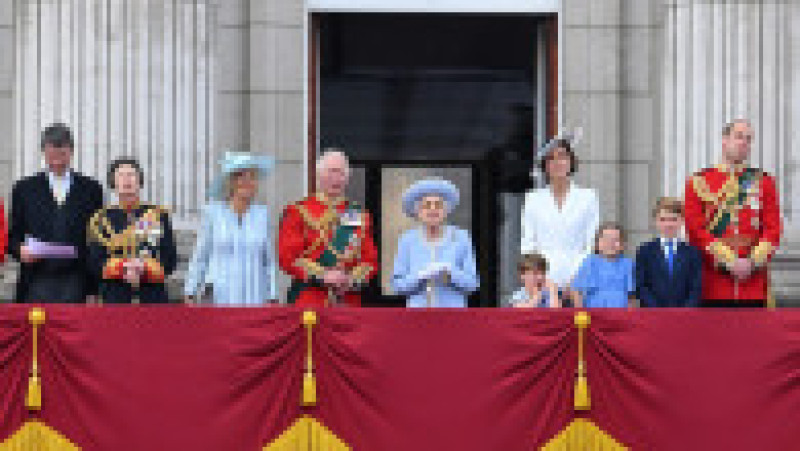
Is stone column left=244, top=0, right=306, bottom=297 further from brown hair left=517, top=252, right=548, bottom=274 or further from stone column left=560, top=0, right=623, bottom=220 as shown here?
brown hair left=517, top=252, right=548, bottom=274

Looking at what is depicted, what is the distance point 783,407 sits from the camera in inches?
477

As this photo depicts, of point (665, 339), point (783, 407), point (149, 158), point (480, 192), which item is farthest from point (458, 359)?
point (480, 192)

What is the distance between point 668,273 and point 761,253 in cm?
70

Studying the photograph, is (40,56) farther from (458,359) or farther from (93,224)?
(458,359)

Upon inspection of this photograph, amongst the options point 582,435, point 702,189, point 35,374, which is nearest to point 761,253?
point 702,189

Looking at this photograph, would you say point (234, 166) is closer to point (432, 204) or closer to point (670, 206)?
point (432, 204)

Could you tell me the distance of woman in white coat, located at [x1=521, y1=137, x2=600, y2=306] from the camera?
13.7 metres

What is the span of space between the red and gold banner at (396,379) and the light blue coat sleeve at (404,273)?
94cm

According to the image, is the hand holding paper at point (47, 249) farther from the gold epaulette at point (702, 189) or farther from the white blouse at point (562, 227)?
the gold epaulette at point (702, 189)

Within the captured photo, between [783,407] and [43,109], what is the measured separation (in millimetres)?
7242

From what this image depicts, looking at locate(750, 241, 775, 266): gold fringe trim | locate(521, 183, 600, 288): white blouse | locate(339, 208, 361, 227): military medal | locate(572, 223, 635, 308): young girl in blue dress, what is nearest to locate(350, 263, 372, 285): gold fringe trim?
locate(339, 208, 361, 227): military medal

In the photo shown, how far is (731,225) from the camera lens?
1351cm

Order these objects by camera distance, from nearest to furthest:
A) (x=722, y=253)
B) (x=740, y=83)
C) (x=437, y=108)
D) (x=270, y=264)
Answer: (x=722, y=253), (x=270, y=264), (x=740, y=83), (x=437, y=108)

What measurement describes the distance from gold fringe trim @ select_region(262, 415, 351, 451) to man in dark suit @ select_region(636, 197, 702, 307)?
262 cm
